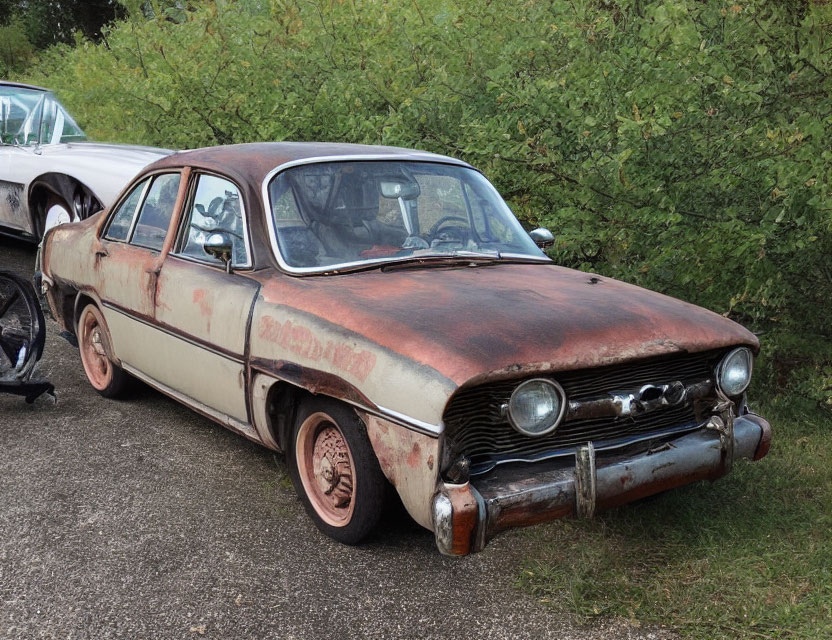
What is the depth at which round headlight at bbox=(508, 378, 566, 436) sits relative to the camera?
3.35m

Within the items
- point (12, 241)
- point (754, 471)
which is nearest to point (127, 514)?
point (754, 471)

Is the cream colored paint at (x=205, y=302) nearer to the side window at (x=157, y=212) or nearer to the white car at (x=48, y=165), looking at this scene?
the side window at (x=157, y=212)

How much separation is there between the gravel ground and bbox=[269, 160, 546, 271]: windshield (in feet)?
3.88

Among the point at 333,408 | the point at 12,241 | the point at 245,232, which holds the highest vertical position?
the point at 245,232

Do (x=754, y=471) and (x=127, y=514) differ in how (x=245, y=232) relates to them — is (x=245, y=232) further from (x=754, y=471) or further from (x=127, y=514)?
(x=754, y=471)

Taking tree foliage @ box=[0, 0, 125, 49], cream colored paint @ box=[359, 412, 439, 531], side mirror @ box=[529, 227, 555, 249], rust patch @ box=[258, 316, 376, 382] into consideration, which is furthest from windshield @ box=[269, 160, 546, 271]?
tree foliage @ box=[0, 0, 125, 49]

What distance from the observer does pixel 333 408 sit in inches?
147

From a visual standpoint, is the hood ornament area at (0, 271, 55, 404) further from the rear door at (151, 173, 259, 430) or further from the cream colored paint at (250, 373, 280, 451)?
the cream colored paint at (250, 373, 280, 451)

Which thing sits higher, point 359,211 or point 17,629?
point 359,211

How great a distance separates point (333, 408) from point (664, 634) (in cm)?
149

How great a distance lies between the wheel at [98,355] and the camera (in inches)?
221

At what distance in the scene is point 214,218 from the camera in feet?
15.6

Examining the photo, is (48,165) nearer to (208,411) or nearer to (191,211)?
(191,211)

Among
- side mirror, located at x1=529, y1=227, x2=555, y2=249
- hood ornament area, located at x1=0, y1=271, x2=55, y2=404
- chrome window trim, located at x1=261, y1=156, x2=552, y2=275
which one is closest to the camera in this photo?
chrome window trim, located at x1=261, y1=156, x2=552, y2=275
